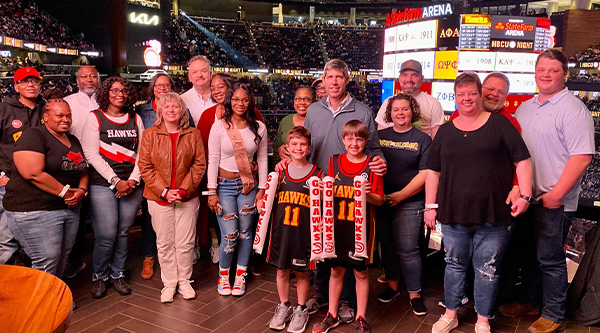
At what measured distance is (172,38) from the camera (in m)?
25.2

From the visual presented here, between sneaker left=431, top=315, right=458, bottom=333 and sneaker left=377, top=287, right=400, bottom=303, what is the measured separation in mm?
537

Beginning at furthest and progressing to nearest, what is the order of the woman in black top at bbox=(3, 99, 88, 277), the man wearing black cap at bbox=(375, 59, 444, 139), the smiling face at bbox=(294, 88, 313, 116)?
the smiling face at bbox=(294, 88, 313, 116) < the man wearing black cap at bbox=(375, 59, 444, 139) < the woman in black top at bbox=(3, 99, 88, 277)

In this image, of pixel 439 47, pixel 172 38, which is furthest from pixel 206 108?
pixel 172 38

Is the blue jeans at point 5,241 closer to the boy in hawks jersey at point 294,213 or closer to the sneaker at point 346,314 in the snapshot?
the boy in hawks jersey at point 294,213

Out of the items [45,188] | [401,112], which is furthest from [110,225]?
[401,112]

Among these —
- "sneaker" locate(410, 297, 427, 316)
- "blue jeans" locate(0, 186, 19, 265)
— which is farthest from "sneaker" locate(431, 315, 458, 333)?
"blue jeans" locate(0, 186, 19, 265)

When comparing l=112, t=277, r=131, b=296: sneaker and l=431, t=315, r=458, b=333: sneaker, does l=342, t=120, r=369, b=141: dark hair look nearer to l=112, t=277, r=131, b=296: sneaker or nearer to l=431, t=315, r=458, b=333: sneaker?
l=431, t=315, r=458, b=333: sneaker

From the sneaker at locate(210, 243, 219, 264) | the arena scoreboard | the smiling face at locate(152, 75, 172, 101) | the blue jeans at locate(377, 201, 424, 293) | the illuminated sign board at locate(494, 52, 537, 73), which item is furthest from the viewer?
the illuminated sign board at locate(494, 52, 537, 73)

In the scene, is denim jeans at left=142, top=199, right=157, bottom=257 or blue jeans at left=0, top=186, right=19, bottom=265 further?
denim jeans at left=142, top=199, right=157, bottom=257

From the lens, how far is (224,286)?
3.73 meters

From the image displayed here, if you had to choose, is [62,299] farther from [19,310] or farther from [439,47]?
[439,47]

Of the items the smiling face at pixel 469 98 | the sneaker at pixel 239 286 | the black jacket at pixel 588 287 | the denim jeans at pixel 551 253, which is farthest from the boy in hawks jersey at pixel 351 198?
the black jacket at pixel 588 287

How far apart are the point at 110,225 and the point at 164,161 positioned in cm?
77

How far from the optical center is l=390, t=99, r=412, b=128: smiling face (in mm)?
3180
